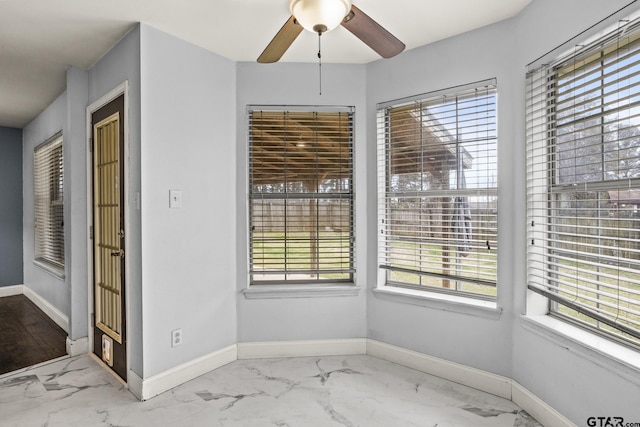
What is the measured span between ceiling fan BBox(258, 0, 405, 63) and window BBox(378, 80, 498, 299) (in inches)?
35.3

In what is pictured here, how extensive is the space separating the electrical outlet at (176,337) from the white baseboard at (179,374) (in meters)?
0.16

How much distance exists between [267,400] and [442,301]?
1330 millimetres

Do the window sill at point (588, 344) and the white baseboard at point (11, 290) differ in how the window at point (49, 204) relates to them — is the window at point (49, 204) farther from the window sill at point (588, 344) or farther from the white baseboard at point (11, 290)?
the window sill at point (588, 344)

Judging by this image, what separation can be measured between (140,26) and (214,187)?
113 centimetres

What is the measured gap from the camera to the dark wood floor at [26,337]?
2928mm

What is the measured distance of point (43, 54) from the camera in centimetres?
271

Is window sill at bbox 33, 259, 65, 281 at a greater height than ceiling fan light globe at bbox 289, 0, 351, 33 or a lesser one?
lesser

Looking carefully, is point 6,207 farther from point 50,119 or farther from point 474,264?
point 474,264

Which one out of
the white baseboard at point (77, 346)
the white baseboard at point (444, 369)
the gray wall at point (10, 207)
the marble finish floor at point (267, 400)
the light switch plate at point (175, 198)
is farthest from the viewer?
the gray wall at point (10, 207)

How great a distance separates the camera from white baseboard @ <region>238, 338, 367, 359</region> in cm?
287

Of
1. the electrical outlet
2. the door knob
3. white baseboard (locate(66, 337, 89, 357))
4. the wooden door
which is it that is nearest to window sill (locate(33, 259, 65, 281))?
white baseboard (locate(66, 337, 89, 357))

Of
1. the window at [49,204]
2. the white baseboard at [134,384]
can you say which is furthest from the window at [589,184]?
the window at [49,204]

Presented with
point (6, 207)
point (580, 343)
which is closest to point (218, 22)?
point (580, 343)

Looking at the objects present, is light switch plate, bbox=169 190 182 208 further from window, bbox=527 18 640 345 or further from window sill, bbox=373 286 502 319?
window, bbox=527 18 640 345
